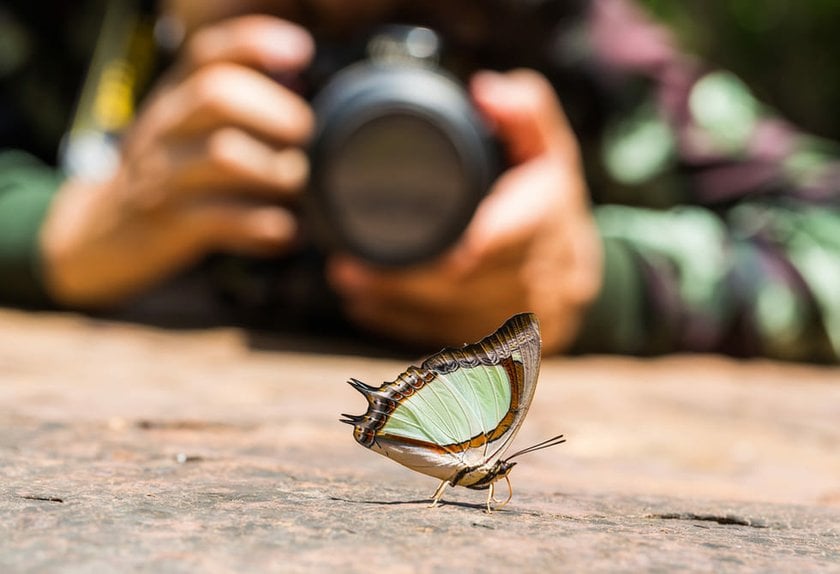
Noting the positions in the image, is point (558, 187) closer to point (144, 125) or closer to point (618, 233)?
point (618, 233)

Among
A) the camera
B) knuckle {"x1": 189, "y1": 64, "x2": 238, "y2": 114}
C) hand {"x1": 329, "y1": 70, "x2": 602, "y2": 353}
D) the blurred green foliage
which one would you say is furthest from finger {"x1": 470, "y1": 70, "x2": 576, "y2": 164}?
the blurred green foliage

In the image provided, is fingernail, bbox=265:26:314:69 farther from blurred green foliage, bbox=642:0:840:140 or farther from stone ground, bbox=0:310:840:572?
blurred green foliage, bbox=642:0:840:140

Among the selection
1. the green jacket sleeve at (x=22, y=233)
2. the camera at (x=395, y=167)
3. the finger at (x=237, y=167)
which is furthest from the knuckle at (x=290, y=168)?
the green jacket sleeve at (x=22, y=233)

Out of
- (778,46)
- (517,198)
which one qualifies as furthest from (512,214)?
(778,46)

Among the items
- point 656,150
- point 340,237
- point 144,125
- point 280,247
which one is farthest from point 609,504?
point 656,150

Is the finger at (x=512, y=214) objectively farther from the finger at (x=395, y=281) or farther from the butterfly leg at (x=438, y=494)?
the butterfly leg at (x=438, y=494)

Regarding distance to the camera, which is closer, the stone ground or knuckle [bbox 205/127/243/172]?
the stone ground
